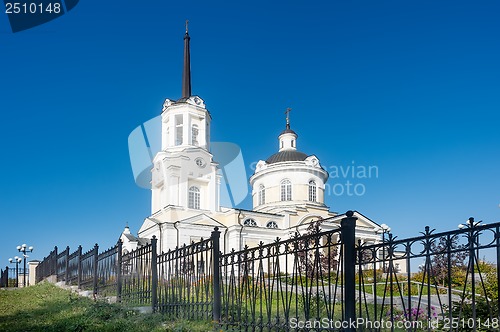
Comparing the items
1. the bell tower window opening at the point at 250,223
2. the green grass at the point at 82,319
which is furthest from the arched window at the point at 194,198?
the green grass at the point at 82,319

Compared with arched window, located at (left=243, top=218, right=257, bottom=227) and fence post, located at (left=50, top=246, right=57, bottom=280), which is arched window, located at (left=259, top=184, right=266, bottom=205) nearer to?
arched window, located at (left=243, top=218, right=257, bottom=227)

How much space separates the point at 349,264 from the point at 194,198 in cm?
3374

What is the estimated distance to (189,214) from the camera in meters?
36.3

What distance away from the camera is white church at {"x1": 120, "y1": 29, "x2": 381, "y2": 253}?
117 feet

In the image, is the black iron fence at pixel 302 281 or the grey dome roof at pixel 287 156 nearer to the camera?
the black iron fence at pixel 302 281

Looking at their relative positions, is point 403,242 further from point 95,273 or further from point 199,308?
point 95,273

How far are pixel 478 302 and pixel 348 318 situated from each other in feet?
7.59

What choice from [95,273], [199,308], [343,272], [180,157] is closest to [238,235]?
[180,157]

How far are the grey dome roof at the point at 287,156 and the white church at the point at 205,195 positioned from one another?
10cm

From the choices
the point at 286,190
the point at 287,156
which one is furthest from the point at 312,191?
the point at 287,156

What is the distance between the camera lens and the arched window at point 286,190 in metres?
42.9

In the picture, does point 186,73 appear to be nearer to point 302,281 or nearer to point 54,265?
point 54,265

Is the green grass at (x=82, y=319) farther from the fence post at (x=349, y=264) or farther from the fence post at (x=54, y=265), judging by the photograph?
the fence post at (x=54, y=265)

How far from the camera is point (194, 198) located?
38250 mm
